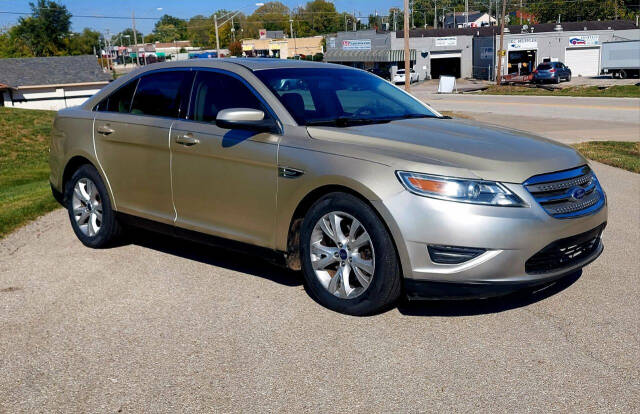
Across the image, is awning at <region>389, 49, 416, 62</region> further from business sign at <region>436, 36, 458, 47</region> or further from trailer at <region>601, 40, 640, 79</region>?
trailer at <region>601, 40, 640, 79</region>

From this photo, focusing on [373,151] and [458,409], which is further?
[373,151]

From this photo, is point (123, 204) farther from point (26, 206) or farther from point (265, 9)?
→ point (265, 9)

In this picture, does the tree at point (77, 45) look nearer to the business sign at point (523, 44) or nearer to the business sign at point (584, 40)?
the business sign at point (523, 44)

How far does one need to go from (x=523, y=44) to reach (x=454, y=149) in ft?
241

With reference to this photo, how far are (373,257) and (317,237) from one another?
48cm

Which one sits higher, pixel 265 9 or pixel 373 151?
pixel 265 9

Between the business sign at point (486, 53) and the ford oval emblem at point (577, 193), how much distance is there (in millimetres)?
72167

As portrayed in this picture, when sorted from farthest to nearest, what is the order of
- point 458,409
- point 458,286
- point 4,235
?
point 4,235
point 458,286
point 458,409

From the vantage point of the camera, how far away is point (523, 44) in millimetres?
73125

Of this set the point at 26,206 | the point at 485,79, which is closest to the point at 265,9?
the point at 485,79

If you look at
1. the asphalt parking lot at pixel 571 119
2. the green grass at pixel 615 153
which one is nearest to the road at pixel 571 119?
the asphalt parking lot at pixel 571 119

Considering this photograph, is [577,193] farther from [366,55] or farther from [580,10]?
[580,10]

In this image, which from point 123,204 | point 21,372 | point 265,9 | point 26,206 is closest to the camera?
point 21,372

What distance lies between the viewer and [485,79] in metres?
73.8
